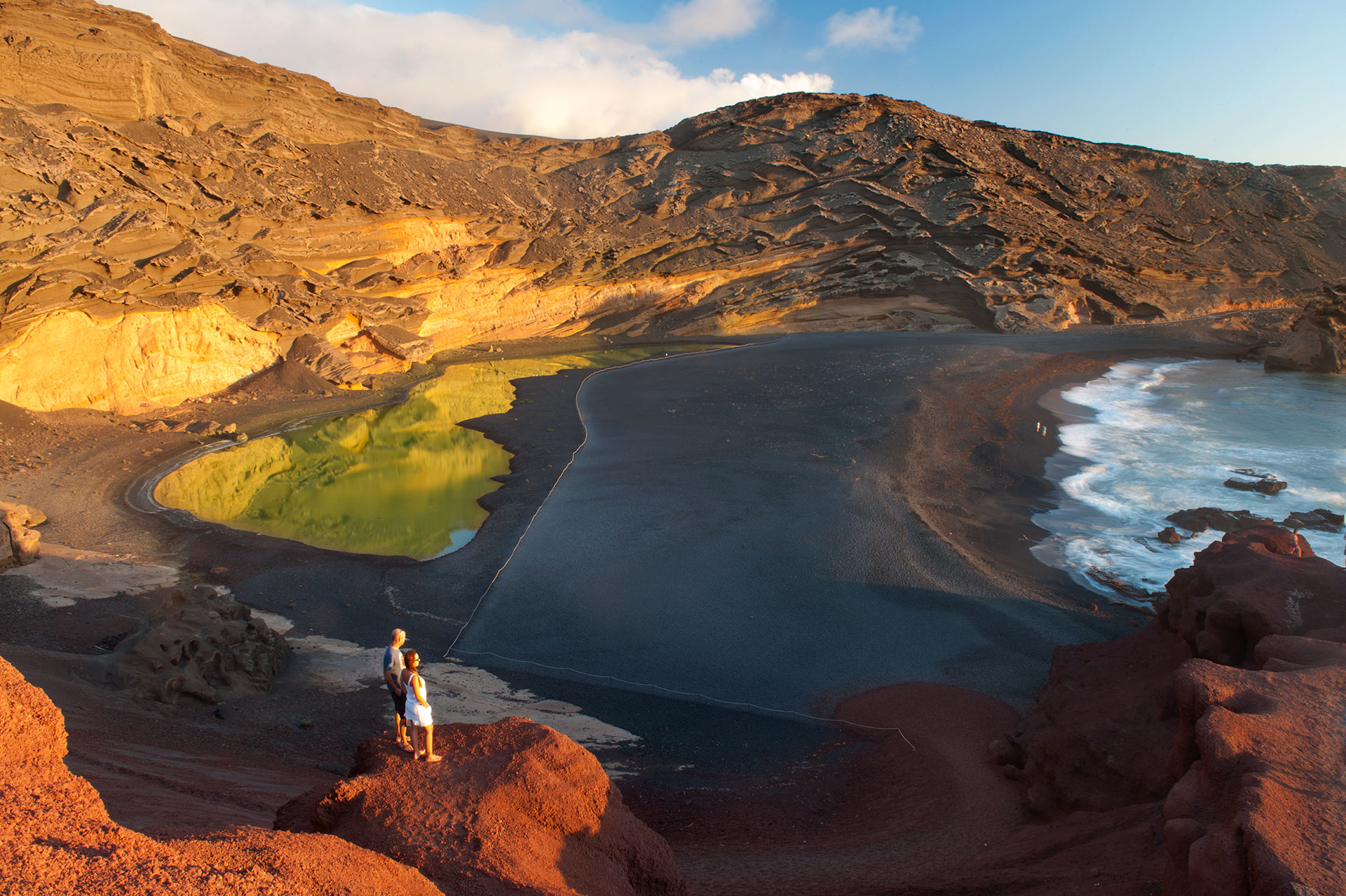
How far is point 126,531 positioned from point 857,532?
14152 mm

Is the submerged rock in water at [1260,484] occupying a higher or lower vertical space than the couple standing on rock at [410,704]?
lower

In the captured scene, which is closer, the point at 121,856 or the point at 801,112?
the point at 121,856

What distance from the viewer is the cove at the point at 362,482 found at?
15.6 metres

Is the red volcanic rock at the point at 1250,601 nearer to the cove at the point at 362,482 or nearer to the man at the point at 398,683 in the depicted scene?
the man at the point at 398,683

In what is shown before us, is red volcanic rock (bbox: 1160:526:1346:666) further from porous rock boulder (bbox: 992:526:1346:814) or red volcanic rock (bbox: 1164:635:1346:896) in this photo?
red volcanic rock (bbox: 1164:635:1346:896)

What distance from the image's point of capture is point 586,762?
214 inches

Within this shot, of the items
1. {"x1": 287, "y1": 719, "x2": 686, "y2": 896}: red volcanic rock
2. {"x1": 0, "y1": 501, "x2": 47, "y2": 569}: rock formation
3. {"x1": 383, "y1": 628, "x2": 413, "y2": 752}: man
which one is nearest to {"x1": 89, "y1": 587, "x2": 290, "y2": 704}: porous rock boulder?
{"x1": 0, "y1": 501, "x2": 47, "y2": 569}: rock formation

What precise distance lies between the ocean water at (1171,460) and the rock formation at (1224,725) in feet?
13.9

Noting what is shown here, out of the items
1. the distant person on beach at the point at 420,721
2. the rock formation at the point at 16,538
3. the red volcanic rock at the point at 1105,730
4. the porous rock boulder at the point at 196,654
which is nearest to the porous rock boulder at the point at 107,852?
the distant person on beach at the point at 420,721

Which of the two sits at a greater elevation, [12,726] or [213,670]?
[12,726]

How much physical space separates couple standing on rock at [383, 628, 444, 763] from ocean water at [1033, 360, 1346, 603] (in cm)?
1085

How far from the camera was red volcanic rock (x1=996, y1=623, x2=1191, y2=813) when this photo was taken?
6383 mm

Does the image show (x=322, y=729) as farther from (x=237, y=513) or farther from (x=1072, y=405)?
(x=1072, y=405)

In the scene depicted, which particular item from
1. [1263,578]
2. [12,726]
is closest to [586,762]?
[12,726]
